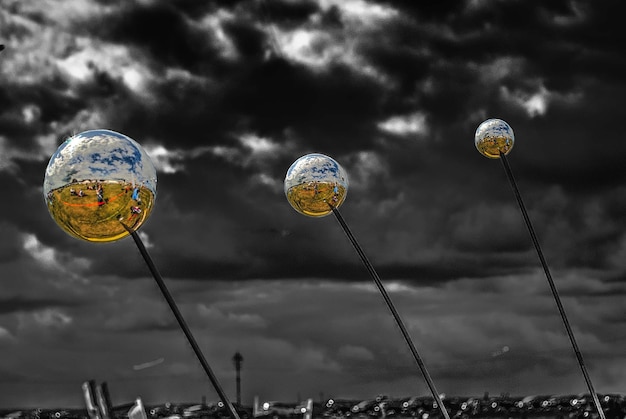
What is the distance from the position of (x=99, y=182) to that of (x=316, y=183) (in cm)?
362

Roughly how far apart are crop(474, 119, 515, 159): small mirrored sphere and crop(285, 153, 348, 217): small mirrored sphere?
3.03m

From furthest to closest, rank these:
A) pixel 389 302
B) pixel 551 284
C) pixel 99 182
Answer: pixel 551 284, pixel 389 302, pixel 99 182

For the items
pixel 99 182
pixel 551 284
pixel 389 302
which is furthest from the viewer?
pixel 551 284

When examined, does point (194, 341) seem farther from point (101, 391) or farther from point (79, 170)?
point (101, 391)

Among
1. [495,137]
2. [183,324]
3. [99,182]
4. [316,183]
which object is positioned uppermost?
[495,137]

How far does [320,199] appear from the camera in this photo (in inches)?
297

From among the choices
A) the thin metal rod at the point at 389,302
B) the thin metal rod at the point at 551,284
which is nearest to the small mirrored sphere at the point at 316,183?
the thin metal rod at the point at 389,302

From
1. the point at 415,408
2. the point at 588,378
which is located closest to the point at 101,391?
the point at 588,378

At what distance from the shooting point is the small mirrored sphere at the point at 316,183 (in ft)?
24.6

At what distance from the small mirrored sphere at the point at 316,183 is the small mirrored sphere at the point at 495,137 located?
3030 mm

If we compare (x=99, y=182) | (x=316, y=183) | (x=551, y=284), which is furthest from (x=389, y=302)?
(x=99, y=182)

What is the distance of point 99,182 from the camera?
13.2ft

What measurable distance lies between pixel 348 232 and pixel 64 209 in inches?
→ 142

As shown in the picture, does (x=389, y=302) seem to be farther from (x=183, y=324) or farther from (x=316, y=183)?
(x=183, y=324)
